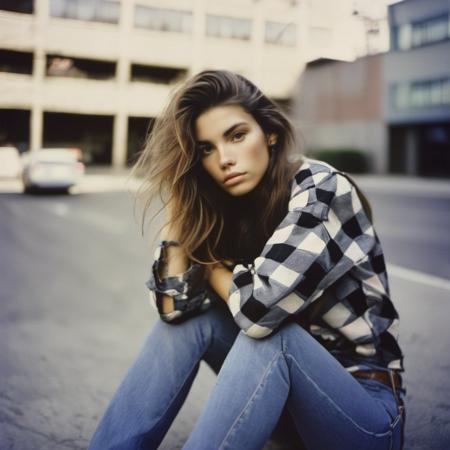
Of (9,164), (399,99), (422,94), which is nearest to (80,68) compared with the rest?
(9,164)

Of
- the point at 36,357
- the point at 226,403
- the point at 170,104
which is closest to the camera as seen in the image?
the point at 226,403

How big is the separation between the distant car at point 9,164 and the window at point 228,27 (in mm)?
18414

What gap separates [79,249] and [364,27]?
457 centimetres

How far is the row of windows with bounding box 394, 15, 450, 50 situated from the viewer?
22.2 meters

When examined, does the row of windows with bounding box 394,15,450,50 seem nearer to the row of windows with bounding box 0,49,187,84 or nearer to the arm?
the row of windows with bounding box 0,49,187,84

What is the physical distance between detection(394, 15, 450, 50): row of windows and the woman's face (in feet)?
77.7

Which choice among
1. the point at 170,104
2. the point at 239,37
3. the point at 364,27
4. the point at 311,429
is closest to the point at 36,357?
the point at 170,104

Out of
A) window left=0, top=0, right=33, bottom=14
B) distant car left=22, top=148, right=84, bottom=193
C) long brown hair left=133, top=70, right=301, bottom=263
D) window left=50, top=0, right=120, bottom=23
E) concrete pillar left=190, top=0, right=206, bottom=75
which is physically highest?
concrete pillar left=190, top=0, right=206, bottom=75

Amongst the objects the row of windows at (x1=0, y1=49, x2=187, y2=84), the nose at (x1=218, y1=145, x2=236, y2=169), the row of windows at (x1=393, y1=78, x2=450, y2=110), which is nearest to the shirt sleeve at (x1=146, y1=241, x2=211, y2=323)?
the nose at (x1=218, y1=145, x2=236, y2=169)

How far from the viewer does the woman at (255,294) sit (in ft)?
4.60

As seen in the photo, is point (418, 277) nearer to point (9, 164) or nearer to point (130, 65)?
point (9, 164)

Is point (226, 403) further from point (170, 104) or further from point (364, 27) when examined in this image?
point (364, 27)

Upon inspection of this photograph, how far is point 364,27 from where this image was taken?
4121mm

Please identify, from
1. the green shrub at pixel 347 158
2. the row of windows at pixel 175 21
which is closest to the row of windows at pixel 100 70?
the row of windows at pixel 175 21
